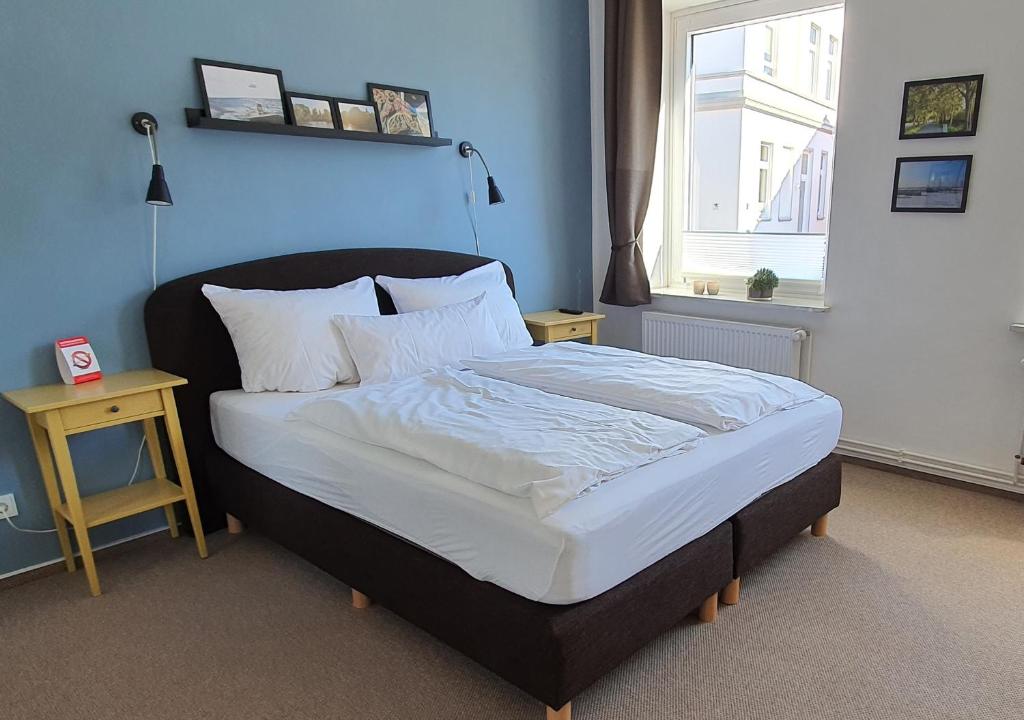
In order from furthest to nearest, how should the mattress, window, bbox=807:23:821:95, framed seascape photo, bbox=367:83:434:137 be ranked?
window, bbox=807:23:821:95 → framed seascape photo, bbox=367:83:434:137 → the mattress

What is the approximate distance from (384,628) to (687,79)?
339cm

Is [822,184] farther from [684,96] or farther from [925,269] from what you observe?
[684,96]

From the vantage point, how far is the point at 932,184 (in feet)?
9.14

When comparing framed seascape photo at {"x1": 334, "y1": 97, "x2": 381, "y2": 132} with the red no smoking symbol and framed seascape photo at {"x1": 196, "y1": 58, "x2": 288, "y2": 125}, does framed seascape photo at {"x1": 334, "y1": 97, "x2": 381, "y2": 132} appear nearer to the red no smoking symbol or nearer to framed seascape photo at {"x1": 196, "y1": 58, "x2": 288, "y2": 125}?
framed seascape photo at {"x1": 196, "y1": 58, "x2": 288, "y2": 125}

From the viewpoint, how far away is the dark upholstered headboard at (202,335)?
8.36 ft

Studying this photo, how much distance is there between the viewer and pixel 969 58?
2635 mm

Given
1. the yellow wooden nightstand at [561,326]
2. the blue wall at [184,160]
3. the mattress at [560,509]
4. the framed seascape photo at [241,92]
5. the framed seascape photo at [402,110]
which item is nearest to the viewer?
the mattress at [560,509]

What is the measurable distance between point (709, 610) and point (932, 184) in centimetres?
210

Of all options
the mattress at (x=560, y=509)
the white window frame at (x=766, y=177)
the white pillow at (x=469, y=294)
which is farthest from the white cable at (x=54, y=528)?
the white window frame at (x=766, y=177)

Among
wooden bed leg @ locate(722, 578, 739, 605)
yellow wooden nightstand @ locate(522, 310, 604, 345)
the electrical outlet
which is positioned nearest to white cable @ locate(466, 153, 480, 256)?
yellow wooden nightstand @ locate(522, 310, 604, 345)

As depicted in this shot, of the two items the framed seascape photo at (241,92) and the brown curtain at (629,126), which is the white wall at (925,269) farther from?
the framed seascape photo at (241,92)

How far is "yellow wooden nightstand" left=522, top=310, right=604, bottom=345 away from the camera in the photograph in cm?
362

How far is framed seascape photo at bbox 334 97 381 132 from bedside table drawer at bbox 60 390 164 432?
1.45m

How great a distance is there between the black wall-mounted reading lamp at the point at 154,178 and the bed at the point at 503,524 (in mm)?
268
